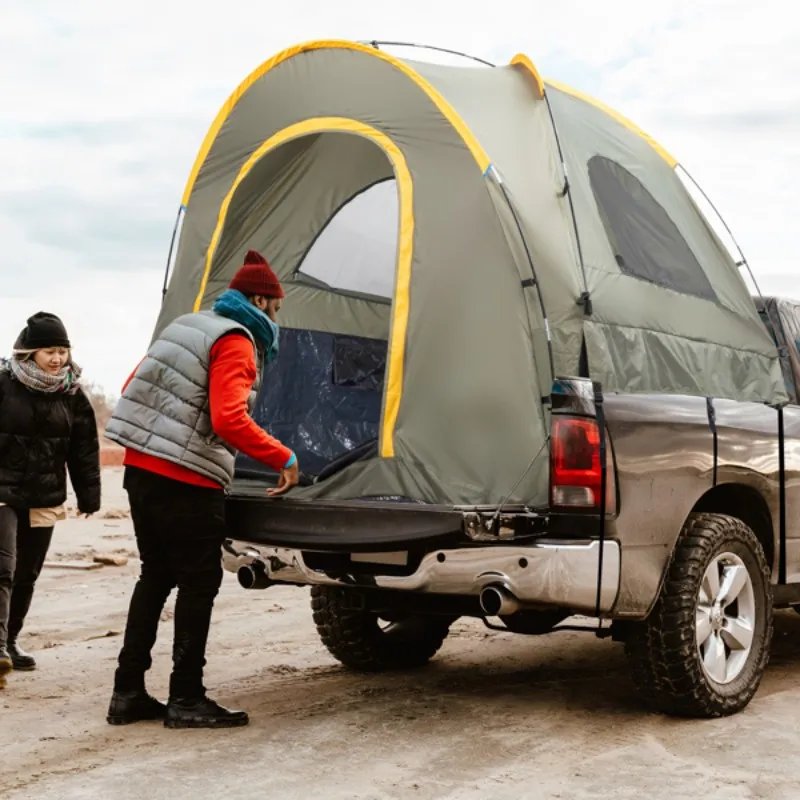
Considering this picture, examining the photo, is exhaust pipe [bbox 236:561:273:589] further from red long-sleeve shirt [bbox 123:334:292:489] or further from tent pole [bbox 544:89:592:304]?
tent pole [bbox 544:89:592:304]

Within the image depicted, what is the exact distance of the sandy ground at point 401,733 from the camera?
14.8 ft

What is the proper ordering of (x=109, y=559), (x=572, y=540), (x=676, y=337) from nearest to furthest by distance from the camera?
(x=572, y=540), (x=676, y=337), (x=109, y=559)

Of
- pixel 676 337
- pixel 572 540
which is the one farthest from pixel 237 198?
pixel 572 540

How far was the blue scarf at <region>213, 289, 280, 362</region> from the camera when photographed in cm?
544

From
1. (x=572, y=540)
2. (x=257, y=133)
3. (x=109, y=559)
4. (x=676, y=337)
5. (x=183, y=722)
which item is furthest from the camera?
(x=109, y=559)

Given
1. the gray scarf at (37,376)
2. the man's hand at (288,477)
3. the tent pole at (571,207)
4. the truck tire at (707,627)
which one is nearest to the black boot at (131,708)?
the man's hand at (288,477)

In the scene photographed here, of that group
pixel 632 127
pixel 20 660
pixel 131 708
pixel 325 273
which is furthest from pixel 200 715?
pixel 632 127

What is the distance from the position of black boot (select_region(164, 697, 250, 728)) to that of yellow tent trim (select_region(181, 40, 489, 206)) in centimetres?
245

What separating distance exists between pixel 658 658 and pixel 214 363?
82.8 inches

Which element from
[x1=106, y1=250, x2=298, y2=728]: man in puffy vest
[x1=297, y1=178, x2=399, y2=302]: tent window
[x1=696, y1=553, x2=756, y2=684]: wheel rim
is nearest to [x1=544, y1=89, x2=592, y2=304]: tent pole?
[x1=696, y1=553, x2=756, y2=684]: wheel rim

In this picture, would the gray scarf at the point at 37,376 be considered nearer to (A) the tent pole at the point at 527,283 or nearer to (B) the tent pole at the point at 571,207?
(A) the tent pole at the point at 527,283

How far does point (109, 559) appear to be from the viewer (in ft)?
35.9

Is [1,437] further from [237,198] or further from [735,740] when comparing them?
[735,740]

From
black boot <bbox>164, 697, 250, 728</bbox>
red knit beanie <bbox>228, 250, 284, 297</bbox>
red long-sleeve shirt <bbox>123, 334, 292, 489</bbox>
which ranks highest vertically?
red knit beanie <bbox>228, 250, 284, 297</bbox>
